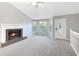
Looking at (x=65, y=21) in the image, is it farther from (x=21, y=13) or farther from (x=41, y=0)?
(x=41, y=0)

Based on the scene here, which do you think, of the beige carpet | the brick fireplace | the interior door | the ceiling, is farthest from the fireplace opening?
the interior door

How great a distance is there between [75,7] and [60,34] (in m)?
2.98

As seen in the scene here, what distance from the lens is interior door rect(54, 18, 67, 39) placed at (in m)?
9.38

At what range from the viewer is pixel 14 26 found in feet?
25.3

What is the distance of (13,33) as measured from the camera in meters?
7.89

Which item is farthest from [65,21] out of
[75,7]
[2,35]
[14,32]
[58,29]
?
[2,35]

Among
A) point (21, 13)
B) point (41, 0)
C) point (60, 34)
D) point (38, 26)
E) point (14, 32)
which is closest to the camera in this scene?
point (41, 0)

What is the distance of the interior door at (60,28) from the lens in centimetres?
938

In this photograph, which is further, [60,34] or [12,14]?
[60,34]

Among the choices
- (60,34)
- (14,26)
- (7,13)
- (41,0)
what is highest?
(41,0)

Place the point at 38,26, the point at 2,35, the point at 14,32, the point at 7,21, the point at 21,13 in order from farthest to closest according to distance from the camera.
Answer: the point at 38,26 < the point at 21,13 < the point at 14,32 < the point at 7,21 < the point at 2,35

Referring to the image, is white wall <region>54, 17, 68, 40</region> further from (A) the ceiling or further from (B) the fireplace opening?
(B) the fireplace opening

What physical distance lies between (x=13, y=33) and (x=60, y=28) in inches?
155

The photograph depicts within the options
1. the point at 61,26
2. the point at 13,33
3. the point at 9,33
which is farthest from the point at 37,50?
the point at 61,26
